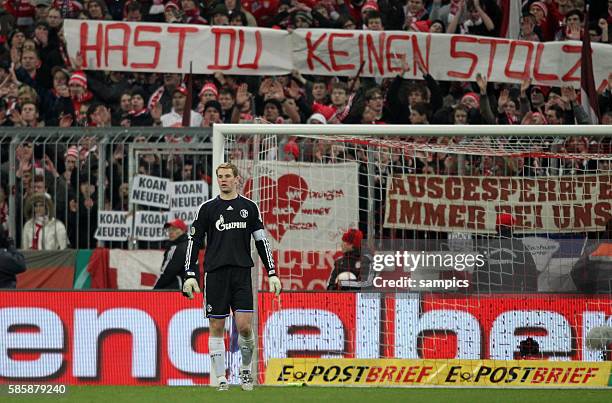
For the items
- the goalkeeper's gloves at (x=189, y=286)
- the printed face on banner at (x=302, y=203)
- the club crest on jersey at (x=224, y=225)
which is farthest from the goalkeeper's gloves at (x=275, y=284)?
the printed face on banner at (x=302, y=203)

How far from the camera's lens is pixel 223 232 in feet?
39.3

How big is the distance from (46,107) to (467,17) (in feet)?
21.1

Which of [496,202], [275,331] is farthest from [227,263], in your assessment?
[496,202]

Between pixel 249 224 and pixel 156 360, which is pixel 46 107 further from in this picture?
pixel 249 224

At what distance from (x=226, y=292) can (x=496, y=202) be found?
3.57m

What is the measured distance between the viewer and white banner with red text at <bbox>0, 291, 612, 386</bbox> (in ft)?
44.4

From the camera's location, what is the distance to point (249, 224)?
12.1 m

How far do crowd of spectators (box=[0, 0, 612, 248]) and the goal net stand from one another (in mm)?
164

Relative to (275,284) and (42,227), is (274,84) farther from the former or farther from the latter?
(275,284)

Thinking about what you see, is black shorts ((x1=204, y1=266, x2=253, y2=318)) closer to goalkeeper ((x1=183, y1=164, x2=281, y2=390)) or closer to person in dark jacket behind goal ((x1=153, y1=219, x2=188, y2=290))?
goalkeeper ((x1=183, y1=164, x2=281, y2=390))

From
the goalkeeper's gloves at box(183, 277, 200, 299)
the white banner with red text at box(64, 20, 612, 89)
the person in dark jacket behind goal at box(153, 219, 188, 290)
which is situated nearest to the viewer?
the goalkeeper's gloves at box(183, 277, 200, 299)

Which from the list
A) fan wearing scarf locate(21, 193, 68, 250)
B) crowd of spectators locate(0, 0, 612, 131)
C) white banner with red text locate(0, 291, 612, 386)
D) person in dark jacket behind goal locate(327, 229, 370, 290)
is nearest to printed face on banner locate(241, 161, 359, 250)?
person in dark jacket behind goal locate(327, 229, 370, 290)

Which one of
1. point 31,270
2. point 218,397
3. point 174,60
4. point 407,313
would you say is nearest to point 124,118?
point 174,60

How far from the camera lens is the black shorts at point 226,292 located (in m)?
11.9
